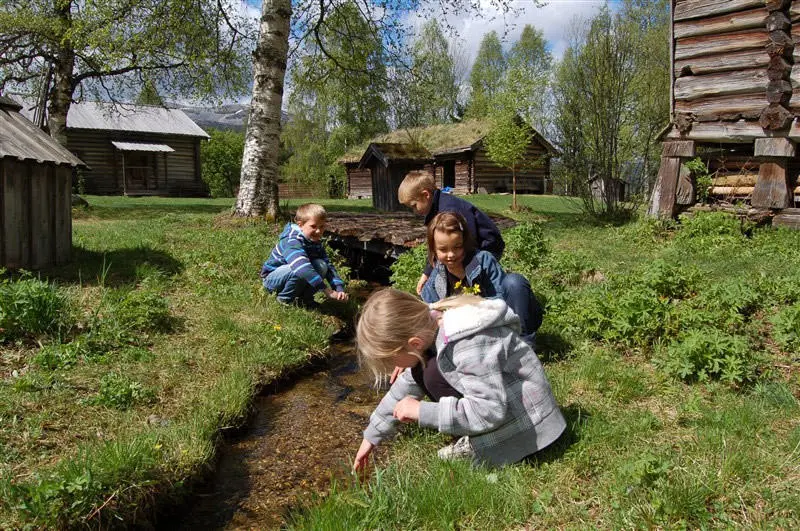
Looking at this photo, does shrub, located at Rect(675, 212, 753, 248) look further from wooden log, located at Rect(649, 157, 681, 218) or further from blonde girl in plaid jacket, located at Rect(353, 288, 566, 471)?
blonde girl in plaid jacket, located at Rect(353, 288, 566, 471)

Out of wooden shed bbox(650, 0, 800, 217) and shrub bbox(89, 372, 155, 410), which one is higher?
wooden shed bbox(650, 0, 800, 217)

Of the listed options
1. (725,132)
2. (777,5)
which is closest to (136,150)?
(725,132)

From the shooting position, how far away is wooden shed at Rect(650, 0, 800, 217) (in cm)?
916

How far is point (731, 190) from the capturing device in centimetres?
1023

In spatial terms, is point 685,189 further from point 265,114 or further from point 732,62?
point 265,114

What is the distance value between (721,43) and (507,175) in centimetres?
2314

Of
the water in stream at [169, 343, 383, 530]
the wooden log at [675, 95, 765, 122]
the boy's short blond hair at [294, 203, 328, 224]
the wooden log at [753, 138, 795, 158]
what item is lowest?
the water in stream at [169, 343, 383, 530]

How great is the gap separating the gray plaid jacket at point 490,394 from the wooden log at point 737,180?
9.03 meters

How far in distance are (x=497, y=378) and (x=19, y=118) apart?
21.2ft

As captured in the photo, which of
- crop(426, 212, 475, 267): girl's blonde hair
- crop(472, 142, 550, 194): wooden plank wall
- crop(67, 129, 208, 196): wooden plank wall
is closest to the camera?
crop(426, 212, 475, 267): girl's blonde hair

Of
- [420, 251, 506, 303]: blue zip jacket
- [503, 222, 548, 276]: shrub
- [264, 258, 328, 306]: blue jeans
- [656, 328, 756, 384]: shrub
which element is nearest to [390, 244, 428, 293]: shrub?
[264, 258, 328, 306]: blue jeans

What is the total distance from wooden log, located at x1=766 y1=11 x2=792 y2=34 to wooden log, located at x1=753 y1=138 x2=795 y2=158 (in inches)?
67.8

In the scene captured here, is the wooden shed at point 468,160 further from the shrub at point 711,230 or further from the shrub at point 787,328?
the shrub at point 787,328

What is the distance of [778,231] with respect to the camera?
8945mm
